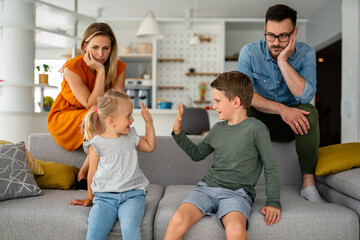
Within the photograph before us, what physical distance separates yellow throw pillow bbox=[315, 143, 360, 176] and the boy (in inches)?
17.7

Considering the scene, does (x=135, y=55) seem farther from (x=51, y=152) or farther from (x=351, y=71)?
(x=51, y=152)

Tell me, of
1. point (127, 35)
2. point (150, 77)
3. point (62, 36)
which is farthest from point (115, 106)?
point (127, 35)

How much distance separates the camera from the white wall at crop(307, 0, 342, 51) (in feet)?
18.2

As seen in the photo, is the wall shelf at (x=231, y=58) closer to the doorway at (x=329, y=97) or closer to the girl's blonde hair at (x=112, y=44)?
the doorway at (x=329, y=97)

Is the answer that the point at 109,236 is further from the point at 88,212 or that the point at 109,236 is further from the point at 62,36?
the point at 62,36

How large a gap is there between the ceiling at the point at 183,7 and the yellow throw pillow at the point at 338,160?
4.69m

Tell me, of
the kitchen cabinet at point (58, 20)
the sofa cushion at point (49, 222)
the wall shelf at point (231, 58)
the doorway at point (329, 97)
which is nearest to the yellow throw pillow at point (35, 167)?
the sofa cushion at point (49, 222)

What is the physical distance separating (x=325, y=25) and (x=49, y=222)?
5.83 metres

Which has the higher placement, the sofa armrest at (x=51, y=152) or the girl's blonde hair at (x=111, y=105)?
the girl's blonde hair at (x=111, y=105)

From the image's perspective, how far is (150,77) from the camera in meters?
7.18

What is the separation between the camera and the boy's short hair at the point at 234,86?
1.60 m

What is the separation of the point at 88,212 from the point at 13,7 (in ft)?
11.8

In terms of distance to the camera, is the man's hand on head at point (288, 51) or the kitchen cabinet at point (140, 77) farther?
the kitchen cabinet at point (140, 77)

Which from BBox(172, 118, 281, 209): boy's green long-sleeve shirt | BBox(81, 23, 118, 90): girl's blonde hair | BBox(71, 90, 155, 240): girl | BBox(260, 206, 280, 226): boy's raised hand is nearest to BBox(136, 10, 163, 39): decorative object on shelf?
BBox(81, 23, 118, 90): girl's blonde hair
